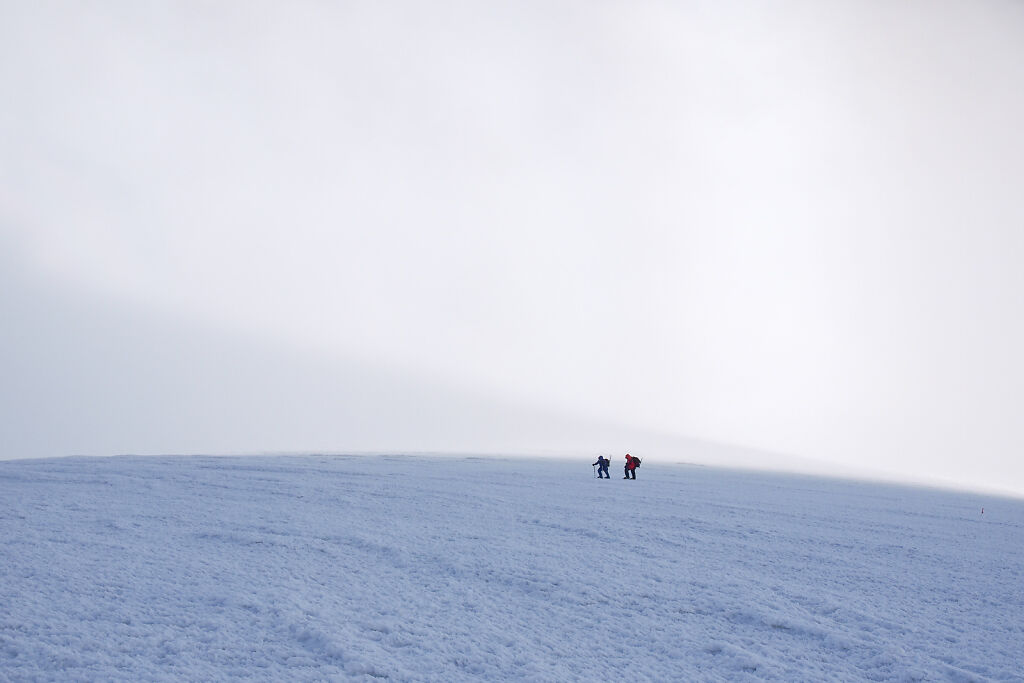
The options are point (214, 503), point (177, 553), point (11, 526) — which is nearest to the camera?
point (177, 553)

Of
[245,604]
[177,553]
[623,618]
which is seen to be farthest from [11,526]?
[623,618]

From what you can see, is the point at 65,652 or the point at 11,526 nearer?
the point at 65,652

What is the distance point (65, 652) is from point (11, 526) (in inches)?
209

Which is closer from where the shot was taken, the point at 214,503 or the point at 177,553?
the point at 177,553

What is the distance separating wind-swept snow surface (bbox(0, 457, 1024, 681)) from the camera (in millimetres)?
5848

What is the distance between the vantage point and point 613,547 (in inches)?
396

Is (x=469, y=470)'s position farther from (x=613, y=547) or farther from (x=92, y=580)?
(x=92, y=580)

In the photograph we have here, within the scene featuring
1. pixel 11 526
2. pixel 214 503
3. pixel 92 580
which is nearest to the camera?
pixel 92 580

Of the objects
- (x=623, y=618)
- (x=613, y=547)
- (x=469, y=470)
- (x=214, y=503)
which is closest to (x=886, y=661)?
(x=623, y=618)

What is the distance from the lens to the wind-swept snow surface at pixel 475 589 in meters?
5.85

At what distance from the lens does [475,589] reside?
7.74 meters

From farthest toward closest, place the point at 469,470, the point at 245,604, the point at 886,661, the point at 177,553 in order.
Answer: the point at 469,470 < the point at 177,553 < the point at 245,604 < the point at 886,661

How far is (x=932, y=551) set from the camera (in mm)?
11227

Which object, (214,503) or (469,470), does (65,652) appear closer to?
(214,503)
